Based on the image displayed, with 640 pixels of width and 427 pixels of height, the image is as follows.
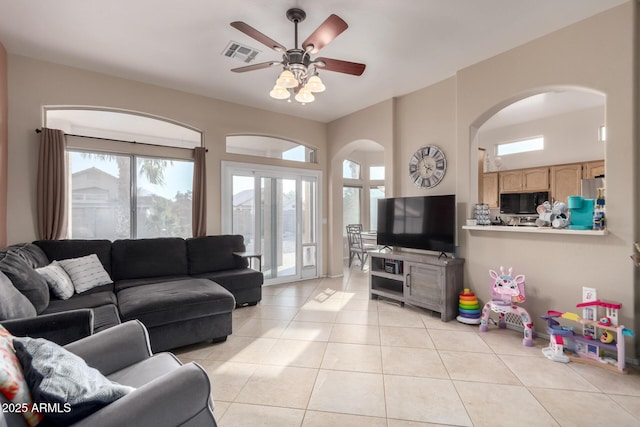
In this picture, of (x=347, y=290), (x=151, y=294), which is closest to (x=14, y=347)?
(x=151, y=294)

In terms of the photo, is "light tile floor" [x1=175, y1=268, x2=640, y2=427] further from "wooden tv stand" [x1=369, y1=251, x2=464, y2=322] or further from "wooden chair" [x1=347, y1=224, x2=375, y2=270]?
"wooden chair" [x1=347, y1=224, x2=375, y2=270]

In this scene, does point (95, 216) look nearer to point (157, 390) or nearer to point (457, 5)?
point (157, 390)

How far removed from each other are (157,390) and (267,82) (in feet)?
12.5

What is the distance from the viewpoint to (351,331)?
3.22m

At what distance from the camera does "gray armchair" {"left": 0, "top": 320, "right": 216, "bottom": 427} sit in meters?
1.00

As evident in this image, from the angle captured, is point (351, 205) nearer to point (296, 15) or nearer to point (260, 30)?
point (260, 30)

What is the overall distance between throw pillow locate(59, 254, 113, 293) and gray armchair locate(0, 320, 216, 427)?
5.86ft

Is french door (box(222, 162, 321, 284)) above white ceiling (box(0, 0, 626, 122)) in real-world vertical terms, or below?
below

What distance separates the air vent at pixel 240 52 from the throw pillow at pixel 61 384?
3.00 metres

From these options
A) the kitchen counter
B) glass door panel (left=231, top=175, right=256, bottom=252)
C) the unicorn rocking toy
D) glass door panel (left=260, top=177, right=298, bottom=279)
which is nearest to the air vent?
glass door panel (left=231, top=175, right=256, bottom=252)

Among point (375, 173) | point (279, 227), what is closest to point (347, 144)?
point (279, 227)

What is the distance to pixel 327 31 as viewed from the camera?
2.22 meters

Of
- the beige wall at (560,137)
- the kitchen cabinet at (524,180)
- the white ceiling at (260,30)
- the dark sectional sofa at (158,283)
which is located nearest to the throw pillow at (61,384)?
the dark sectional sofa at (158,283)

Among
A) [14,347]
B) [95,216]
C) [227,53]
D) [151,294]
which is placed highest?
[227,53]
